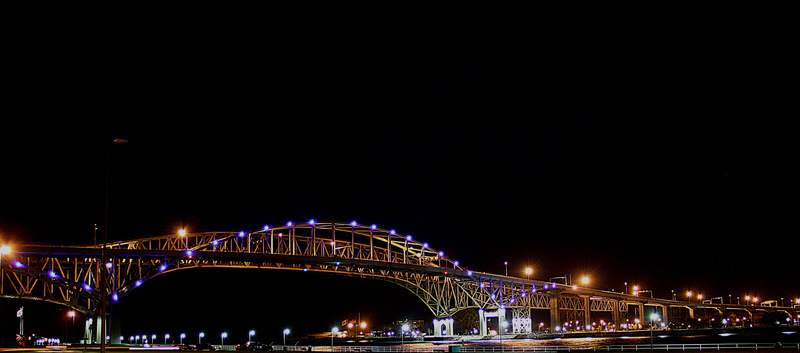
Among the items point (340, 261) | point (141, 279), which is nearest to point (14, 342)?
point (141, 279)

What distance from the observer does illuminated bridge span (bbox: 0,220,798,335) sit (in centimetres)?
9156

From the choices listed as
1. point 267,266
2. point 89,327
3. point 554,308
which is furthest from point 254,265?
point 554,308

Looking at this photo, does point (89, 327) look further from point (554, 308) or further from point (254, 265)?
point (554, 308)

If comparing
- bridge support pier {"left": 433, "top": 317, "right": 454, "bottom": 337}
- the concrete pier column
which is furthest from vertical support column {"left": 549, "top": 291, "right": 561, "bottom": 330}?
the concrete pier column

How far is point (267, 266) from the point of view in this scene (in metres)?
142

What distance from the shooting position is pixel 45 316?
16825cm

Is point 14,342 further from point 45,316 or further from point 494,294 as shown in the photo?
point 494,294

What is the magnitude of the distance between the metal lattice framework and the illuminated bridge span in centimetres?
15

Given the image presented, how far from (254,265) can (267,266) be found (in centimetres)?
406

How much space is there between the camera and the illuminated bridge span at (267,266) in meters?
91.6

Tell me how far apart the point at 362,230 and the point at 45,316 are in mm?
82274

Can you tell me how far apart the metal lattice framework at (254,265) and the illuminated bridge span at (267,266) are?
153 millimetres

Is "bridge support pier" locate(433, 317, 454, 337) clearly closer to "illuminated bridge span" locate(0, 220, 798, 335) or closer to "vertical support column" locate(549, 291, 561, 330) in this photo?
"illuminated bridge span" locate(0, 220, 798, 335)

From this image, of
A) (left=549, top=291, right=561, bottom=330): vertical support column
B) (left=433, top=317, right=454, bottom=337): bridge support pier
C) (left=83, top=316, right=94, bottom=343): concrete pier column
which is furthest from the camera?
(left=549, top=291, right=561, bottom=330): vertical support column
